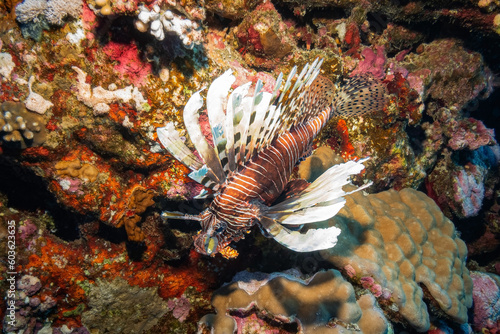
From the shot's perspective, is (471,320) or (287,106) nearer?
(287,106)

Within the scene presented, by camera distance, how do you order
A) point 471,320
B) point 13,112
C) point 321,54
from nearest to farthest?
point 13,112 → point 321,54 → point 471,320

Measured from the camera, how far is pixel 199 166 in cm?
222

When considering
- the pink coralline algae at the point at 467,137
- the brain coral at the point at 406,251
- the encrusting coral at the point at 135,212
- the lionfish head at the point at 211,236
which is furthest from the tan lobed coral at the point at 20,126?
the pink coralline algae at the point at 467,137

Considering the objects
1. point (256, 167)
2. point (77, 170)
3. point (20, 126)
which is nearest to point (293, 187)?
point (256, 167)

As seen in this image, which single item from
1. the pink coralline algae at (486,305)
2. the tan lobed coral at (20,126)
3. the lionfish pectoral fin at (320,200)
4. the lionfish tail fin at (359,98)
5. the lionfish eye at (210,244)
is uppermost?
the tan lobed coral at (20,126)

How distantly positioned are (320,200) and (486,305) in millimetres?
6542

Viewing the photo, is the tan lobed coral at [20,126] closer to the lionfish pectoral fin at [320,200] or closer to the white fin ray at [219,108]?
the white fin ray at [219,108]

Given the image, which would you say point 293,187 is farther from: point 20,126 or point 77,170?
point 20,126

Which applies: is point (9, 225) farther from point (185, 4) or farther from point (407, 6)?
point (407, 6)

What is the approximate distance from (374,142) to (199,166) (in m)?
3.56

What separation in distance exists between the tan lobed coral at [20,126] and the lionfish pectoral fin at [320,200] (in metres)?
2.52

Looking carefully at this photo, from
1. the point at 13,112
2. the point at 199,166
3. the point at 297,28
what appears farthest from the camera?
the point at 297,28

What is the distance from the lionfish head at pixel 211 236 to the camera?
7.12 feet

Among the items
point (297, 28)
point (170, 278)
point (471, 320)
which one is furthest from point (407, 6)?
point (471, 320)
